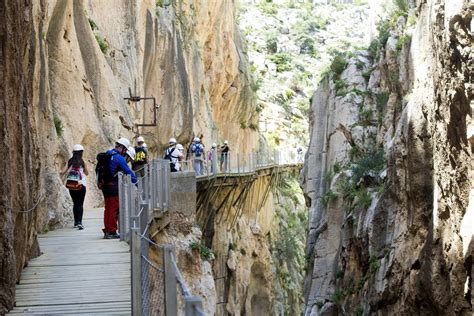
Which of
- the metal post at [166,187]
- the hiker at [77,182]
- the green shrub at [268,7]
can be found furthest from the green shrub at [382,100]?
Answer: the green shrub at [268,7]

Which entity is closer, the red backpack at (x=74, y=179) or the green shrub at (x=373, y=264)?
the red backpack at (x=74, y=179)

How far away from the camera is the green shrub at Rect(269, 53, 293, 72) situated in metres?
Result: 79.7

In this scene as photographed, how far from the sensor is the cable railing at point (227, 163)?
23053 mm

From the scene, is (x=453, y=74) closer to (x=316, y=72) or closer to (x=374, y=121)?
(x=374, y=121)

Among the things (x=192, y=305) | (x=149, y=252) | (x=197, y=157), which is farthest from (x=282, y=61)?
(x=192, y=305)

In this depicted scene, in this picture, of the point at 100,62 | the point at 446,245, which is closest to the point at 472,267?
the point at 446,245

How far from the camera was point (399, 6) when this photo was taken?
26.5m

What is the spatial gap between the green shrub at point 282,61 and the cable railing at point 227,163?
82.8 feet

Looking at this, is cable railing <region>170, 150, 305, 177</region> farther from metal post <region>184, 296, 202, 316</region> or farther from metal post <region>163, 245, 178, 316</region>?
metal post <region>184, 296, 202, 316</region>

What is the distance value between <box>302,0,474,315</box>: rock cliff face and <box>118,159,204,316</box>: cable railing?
206 inches

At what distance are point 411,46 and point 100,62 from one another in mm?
9524

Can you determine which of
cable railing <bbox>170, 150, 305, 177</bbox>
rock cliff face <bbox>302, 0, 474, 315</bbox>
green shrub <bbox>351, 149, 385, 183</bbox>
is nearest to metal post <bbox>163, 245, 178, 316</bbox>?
rock cliff face <bbox>302, 0, 474, 315</bbox>

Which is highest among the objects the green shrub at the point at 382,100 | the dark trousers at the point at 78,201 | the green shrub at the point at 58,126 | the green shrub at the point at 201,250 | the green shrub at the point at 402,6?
the green shrub at the point at 402,6

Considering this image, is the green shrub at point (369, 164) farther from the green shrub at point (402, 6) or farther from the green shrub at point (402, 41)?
the green shrub at point (402, 6)
